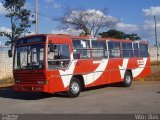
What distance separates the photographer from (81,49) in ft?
57.1

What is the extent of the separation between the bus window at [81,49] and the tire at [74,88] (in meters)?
1.07

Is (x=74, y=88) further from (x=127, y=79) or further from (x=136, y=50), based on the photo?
(x=136, y=50)

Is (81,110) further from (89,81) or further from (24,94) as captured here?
(24,94)

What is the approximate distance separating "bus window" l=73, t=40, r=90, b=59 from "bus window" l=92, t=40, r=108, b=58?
520mm

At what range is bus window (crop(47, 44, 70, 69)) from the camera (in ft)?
50.9

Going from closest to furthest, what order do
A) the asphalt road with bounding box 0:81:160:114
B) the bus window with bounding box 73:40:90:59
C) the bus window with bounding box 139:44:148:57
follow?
the asphalt road with bounding box 0:81:160:114, the bus window with bounding box 73:40:90:59, the bus window with bounding box 139:44:148:57

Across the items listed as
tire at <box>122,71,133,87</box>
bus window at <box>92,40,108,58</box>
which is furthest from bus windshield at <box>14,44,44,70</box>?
tire at <box>122,71,133,87</box>

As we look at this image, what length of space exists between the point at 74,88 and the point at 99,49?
2981mm

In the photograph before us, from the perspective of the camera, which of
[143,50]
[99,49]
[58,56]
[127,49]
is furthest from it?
[143,50]

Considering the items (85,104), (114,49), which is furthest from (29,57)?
(114,49)

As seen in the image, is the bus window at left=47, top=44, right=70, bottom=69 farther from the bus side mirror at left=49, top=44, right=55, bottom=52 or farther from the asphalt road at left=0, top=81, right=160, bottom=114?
the asphalt road at left=0, top=81, right=160, bottom=114

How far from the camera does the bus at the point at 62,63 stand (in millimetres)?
15516

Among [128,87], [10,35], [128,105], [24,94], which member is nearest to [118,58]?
[128,87]

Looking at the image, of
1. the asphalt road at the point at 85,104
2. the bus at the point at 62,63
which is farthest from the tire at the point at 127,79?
the asphalt road at the point at 85,104
